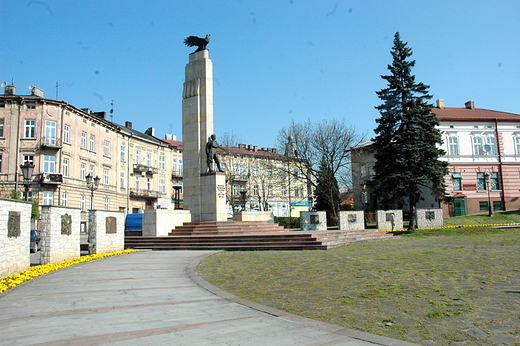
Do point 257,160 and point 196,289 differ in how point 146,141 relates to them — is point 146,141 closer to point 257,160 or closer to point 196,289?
point 257,160

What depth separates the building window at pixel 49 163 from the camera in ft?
130

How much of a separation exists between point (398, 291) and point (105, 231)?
41.4 feet

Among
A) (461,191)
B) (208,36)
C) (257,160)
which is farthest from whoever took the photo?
(257,160)

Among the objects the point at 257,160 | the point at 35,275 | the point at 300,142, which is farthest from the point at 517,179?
the point at 35,275

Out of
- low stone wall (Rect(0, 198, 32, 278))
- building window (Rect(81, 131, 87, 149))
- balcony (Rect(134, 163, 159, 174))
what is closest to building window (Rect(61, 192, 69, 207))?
building window (Rect(81, 131, 87, 149))

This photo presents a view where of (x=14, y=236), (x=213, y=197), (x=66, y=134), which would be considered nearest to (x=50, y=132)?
(x=66, y=134)

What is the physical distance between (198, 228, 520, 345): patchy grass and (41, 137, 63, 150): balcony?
32.4m

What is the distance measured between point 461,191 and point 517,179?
656 cm

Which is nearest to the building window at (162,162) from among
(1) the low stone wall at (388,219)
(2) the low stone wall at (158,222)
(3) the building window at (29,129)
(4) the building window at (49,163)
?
(4) the building window at (49,163)

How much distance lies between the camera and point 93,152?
46.0 m

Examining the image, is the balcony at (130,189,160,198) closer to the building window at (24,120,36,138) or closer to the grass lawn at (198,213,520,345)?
the building window at (24,120,36,138)

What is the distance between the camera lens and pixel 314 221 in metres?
29.6

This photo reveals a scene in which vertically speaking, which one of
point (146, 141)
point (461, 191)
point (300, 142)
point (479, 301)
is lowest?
point (479, 301)

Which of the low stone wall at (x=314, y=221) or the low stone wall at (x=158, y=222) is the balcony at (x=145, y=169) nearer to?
the low stone wall at (x=314, y=221)
